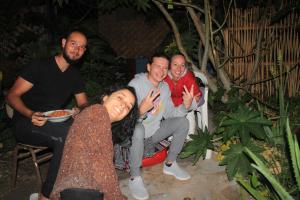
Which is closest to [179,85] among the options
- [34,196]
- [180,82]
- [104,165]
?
[180,82]

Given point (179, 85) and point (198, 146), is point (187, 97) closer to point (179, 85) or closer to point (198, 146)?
point (179, 85)

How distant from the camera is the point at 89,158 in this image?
6.33ft

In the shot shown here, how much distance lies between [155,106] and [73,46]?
104 centimetres

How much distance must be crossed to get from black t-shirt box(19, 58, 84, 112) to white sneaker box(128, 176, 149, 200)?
1.08 metres

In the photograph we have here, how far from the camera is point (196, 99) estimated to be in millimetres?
3924

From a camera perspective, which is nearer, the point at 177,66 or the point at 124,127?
the point at 124,127

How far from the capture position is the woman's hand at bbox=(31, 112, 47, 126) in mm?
3146

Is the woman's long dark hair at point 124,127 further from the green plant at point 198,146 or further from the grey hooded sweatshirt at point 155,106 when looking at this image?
the green plant at point 198,146

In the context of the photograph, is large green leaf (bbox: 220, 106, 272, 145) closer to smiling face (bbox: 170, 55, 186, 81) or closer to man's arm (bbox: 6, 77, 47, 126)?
smiling face (bbox: 170, 55, 186, 81)

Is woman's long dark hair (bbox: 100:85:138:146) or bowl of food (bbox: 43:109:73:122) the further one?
bowl of food (bbox: 43:109:73:122)

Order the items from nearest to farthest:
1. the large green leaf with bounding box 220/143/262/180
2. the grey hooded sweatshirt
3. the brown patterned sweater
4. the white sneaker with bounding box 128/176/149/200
A: the brown patterned sweater
the large green leaf with bounding box 220/143/262/180
the white sneaker with bounding box 128/176/149/200
the grey hooded sweatshirt

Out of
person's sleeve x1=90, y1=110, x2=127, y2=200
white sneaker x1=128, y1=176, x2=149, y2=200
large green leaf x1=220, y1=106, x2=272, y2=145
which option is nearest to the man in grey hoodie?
white sneaker x1=128, y1=176, x2=149, y2=200

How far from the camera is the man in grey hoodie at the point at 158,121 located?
11.3ft

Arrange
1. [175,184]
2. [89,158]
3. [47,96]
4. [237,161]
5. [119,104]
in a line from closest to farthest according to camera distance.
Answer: [89,158], [119,104], [237,161], [47,96], [175,184]
